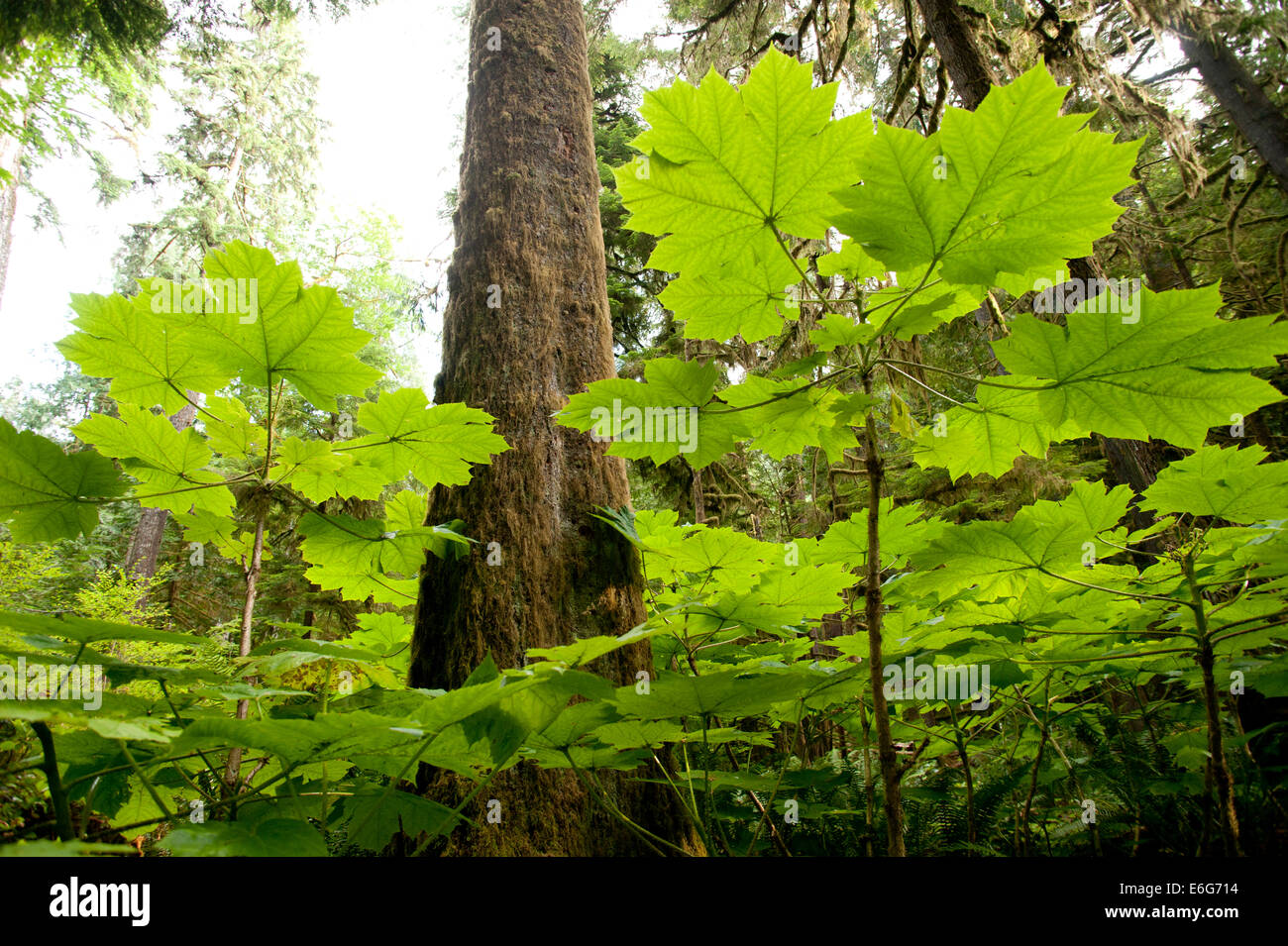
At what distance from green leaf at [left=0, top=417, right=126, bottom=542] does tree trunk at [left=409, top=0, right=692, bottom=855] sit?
0.66 m

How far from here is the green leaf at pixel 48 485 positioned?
3.24 ft

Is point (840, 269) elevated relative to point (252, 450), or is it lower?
elevated

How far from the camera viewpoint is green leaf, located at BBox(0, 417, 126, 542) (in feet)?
3.24

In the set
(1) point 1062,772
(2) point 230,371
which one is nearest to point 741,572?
(2) point 230,371

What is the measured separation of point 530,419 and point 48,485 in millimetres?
937

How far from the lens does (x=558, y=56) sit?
7.29 feet

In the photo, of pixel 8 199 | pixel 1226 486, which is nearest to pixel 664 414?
pixel 1226 486

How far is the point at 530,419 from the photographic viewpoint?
1615 millimetres

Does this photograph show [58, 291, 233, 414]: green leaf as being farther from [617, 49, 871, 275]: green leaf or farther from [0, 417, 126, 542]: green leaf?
[617, 49, 871, 275]: green leaf

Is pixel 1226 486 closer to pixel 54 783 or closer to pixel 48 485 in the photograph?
pixel 54 783

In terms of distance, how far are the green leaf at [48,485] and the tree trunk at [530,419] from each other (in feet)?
2.18
